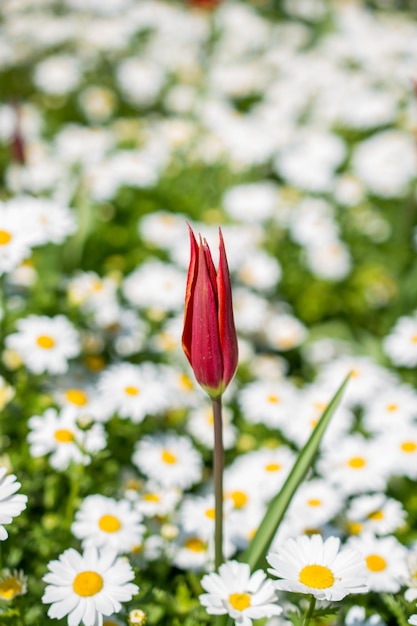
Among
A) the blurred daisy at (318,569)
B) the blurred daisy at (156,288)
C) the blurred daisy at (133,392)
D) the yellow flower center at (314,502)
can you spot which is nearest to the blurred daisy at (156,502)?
the blurred daisy at (133,392)

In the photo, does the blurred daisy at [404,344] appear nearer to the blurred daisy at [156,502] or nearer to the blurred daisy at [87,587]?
the blurred daisy at [156,502]

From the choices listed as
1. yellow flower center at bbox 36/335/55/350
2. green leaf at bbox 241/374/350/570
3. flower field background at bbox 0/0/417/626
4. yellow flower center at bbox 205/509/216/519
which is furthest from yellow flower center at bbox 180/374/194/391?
green leaf at bbox 241/374/350/570

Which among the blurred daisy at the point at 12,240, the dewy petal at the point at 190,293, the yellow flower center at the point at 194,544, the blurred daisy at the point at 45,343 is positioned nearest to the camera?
the dewy petal at the point at 190,293

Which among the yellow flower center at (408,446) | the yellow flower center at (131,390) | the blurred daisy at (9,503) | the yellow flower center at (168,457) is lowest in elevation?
the yellow flower center at (168,457)

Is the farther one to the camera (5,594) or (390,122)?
(390,122)

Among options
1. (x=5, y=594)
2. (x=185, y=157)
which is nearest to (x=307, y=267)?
(x=185, y=157)

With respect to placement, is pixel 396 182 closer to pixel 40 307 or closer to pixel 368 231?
pixel 368 231

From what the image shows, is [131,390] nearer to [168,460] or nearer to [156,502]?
[168,460]
